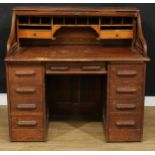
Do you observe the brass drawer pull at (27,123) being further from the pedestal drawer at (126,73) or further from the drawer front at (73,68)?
the pedestal drawer at (126,73)

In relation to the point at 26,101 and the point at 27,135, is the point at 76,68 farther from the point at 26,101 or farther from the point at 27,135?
the point at 27,135

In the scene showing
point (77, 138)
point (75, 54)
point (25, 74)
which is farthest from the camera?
point (77, 138)

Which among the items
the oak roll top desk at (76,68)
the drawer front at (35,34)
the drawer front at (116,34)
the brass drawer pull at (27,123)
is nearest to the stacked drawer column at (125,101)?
the oak roll top desk at (76,68)

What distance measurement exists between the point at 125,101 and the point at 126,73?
25 cm

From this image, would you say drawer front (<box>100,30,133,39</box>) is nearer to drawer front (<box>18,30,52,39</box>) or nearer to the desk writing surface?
the desk writing surface

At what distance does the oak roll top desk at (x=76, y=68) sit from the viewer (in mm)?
2932

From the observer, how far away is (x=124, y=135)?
10.2 ft

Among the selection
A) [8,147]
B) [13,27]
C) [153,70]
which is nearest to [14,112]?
[8,147]

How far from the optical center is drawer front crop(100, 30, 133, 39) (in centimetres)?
337

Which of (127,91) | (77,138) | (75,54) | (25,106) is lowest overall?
(77,138)

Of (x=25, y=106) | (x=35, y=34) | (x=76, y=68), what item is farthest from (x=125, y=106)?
(x=35, y=34)

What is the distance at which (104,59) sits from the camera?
2891 mm

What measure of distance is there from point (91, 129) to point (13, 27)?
3.96ft

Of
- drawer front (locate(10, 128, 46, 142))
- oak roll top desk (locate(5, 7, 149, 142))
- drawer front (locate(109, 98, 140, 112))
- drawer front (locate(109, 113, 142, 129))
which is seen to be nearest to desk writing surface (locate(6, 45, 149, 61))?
oak roll top desk (locate(5, 7, 149, 142))
